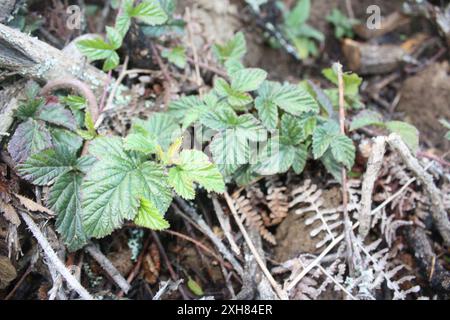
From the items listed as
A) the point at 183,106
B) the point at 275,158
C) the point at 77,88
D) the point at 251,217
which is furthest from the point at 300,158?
the point at 77,88

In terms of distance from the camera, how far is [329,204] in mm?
1827

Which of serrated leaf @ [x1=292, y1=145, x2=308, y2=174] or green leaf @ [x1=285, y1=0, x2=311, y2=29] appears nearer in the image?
serrated leaf @ [x1=292, y1=145, x2=308, y2=174]

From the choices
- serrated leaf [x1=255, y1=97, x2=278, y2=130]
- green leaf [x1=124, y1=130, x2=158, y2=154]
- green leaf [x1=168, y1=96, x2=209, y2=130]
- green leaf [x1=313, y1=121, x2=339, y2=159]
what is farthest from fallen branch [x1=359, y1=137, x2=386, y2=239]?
green leaf [x1=124, y1=130, x2=158, y2=154]

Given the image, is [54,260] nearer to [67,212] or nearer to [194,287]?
[67,212]

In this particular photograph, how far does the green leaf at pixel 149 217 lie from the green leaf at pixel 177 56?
824 mm

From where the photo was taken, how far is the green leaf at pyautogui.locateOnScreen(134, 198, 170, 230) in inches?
56.3

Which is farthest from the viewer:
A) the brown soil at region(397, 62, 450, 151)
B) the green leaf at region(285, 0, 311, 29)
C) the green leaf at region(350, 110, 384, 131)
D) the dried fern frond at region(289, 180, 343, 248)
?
the green leaf at region(285, 0, 311, 29)

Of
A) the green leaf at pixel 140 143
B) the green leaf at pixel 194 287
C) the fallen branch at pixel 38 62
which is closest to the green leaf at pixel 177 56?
the fallen branch at pixel 38 62

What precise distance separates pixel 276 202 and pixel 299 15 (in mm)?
1391

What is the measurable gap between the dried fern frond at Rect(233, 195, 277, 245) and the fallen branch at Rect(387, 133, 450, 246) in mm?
642

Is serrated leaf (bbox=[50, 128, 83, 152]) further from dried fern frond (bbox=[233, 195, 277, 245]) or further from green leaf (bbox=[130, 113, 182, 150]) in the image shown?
dried fern frond (bbox=[233, 195, 277, 245])

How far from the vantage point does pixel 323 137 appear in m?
1.75
